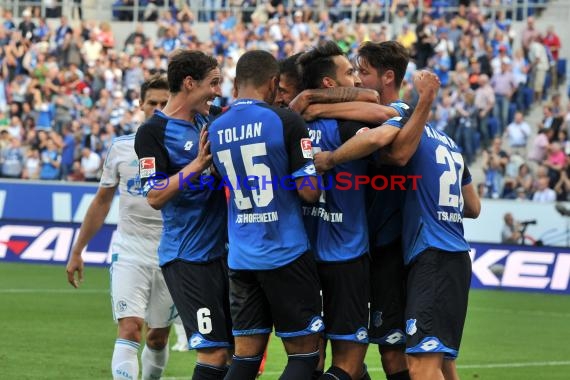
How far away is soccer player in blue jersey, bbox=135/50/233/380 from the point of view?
7.68 meters

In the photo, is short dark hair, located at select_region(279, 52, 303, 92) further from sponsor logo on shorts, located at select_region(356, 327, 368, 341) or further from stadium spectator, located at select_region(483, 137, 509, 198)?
stadium spectator, located at select_region(483, 137, 509, 198)

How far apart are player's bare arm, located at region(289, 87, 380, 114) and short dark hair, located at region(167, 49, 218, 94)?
0.73m

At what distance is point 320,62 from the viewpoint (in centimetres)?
766

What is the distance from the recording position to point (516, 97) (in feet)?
87.5

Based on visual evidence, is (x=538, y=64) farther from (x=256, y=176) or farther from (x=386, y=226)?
(x=256, y=176)

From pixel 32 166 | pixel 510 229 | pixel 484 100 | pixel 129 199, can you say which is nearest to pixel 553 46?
pixel 484 100

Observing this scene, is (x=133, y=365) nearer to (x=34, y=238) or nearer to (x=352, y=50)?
(x=34, y=238)

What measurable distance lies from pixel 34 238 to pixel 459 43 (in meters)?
11.5

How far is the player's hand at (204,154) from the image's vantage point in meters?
7.43

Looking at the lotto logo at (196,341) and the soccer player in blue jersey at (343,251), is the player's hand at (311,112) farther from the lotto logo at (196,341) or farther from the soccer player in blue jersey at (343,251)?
the lotto logo at (196,341)

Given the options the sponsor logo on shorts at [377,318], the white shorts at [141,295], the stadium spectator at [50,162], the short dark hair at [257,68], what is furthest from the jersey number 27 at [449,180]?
the stadium spectator at [50,162]

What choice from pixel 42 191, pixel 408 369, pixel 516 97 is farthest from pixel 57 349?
pixel 516 97

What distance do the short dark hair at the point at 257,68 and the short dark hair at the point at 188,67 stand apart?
61 centimetres

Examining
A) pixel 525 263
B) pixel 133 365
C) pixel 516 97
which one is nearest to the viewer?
pixel 133 365
